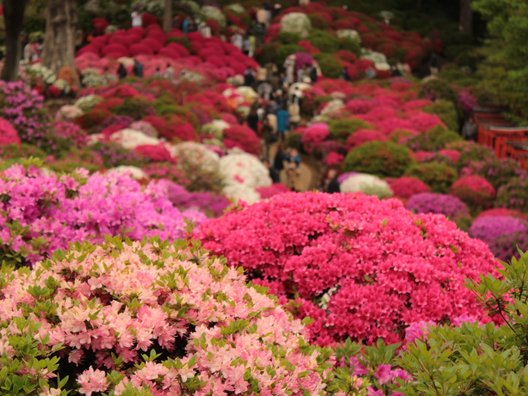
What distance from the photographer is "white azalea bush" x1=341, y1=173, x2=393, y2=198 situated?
1886 centimetres

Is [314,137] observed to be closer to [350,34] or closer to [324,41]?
[324,41]

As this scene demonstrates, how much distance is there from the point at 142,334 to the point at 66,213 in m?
2.98

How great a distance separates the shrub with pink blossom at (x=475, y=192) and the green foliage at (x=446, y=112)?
1022 cm

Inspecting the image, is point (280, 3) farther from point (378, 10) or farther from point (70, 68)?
point (70, 68)

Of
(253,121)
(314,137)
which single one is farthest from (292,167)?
(253,121)

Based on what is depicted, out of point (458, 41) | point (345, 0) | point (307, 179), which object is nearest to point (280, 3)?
point (345, 0)

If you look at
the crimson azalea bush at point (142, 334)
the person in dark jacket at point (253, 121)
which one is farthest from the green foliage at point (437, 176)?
the crimson azalea bush at point (142, 334)

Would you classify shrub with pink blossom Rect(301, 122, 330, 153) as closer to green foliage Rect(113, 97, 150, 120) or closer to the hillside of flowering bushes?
green foliage Rect(113, 97, 150, 120)

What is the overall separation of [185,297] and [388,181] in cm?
1591

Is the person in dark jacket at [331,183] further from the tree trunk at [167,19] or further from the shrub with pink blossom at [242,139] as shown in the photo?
the tree trunk at [167,19]

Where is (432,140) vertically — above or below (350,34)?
above

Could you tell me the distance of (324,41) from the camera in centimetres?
4497

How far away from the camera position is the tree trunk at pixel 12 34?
20.6 meters

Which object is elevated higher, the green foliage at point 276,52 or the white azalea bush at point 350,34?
the green foliage at point 276,52
